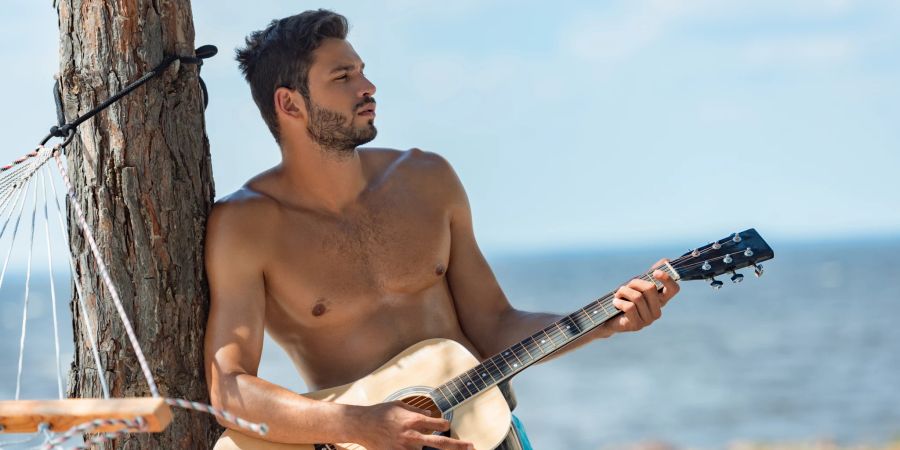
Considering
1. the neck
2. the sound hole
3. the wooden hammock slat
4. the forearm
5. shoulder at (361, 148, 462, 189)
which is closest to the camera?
the wooden hammock slat

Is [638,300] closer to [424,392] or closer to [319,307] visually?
[424,392]

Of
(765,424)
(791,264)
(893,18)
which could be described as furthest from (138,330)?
(893,18)

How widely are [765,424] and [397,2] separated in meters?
43.3

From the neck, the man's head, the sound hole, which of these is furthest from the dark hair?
the sound hole

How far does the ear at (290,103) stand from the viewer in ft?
10.2

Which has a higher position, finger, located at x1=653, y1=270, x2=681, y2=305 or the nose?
the nose

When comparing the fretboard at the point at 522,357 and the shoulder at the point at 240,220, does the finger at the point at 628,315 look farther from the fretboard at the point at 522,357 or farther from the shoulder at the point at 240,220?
the shoulder at the point at 240,220

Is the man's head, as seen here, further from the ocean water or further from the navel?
the ocean water

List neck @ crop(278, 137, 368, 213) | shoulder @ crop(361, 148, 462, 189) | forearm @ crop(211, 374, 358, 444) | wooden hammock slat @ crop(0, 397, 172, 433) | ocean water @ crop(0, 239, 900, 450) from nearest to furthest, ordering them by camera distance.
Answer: wooden hammock slat @ crop(0, 397, 172, 433) < forearm @ crop(211, 374, 358, 444) < neck @ crop(278, 137, 368, 213) < shoulder @ crop(361, 148, 462, 189) < ocean water @ crop(0, 239, 900, 450)

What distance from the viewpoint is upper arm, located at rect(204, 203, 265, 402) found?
289 centimetres

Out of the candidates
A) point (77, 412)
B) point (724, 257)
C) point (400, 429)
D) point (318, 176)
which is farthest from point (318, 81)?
point (77, 412)

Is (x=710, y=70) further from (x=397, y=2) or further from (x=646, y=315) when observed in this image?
(x=646, y=315)

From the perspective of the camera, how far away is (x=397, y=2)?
195ft

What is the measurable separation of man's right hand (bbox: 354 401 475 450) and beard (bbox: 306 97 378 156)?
75 cm
